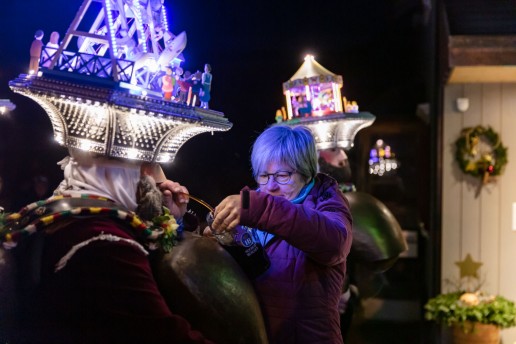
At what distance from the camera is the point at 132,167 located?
1.77 meters

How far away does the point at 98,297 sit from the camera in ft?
4.92

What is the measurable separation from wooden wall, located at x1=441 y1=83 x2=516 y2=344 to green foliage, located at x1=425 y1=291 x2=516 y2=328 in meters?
0.40

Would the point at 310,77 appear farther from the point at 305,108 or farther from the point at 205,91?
the point at 205,91

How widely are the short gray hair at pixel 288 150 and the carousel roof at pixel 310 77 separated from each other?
1.64 metres

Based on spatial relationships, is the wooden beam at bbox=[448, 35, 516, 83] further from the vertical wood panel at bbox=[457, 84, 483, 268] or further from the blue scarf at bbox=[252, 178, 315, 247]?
the blue scarf at bbox=[252, 178, 315, 247]

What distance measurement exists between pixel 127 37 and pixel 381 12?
4.00 m

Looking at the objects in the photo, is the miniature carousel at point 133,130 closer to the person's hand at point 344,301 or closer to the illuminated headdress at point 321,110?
the illuminated headdress at point 321,110

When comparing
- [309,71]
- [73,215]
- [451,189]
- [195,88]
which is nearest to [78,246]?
[73,215]

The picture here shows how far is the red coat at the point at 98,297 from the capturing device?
1.50 meters

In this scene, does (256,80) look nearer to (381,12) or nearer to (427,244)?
(381,12)

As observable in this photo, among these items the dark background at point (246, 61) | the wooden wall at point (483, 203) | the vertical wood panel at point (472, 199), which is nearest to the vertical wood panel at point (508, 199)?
the wooden wall at point (483, 203)

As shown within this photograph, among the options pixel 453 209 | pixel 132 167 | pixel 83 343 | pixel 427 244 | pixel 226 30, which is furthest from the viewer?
pixel 427 244

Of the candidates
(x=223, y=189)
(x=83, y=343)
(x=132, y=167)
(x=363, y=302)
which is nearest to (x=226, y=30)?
(x=223, y=189)

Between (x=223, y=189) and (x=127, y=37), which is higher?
(x=127, y=37)
